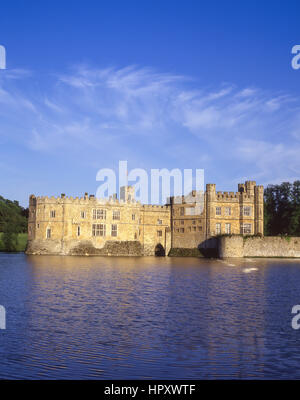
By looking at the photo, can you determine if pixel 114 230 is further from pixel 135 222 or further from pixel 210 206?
pixel 210 206

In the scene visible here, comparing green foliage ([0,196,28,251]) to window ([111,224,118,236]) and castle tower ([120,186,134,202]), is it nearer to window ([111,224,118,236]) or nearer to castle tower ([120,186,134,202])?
castle tower ([120,186,134,202])

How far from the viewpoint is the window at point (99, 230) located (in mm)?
65312

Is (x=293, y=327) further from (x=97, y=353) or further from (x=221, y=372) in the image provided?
(x=97, y=353)

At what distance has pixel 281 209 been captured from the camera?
266ft

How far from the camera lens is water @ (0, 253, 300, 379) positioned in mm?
10641

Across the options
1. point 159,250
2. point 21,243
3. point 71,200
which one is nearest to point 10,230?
point 21,243

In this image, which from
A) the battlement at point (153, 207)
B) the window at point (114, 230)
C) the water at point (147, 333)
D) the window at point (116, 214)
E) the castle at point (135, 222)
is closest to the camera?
the water at point (147, 333)

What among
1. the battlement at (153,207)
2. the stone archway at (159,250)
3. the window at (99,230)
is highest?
the battlement at (153,207)

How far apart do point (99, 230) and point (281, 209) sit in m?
33.6

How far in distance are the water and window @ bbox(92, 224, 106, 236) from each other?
38.9 m

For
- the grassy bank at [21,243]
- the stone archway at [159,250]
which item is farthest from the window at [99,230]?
the grassy bank at [21,243]

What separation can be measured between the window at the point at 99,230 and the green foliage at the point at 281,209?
2980cm

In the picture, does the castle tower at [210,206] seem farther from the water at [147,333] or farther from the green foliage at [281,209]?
the water at [147,333]
